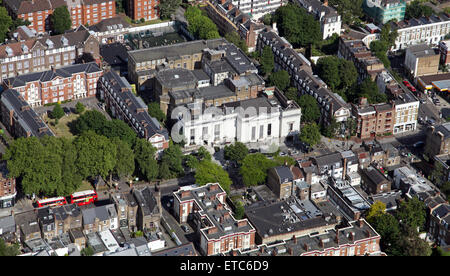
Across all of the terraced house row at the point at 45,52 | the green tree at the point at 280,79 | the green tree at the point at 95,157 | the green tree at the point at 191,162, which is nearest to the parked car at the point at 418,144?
the green tree at the point at 280,79

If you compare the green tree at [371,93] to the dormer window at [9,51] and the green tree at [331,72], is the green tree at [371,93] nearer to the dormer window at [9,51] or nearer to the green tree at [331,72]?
the green tree at [331,72]

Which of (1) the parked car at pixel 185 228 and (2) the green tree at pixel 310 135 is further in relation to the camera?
(2) the green tree at pixel 310 135

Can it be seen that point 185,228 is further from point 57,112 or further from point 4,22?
point 4,22

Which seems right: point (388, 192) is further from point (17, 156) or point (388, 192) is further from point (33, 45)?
point (33, 45)

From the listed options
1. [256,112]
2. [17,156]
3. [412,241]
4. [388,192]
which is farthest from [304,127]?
[17,156]

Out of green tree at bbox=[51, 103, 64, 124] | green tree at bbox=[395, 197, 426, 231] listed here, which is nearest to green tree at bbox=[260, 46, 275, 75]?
green tree at bbox=[51, 103, 64, 124]

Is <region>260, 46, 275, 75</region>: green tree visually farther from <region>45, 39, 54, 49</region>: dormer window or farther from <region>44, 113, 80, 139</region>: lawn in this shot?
<region>45, 39, 54, 49</region>: dormer window

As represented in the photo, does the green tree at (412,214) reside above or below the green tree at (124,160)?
below
